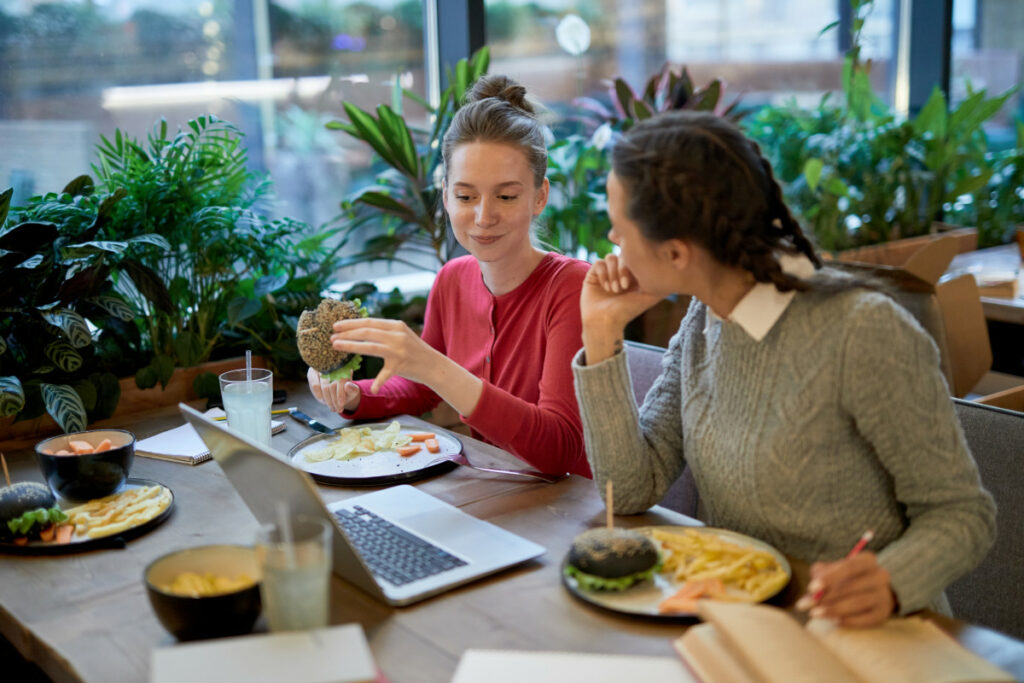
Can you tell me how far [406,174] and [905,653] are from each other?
2.19m

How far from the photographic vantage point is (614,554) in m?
1.27

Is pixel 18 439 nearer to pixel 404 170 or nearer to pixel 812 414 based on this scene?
pixel 404 170

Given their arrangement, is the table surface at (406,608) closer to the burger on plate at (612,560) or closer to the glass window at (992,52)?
the burger on plate at (612,560)

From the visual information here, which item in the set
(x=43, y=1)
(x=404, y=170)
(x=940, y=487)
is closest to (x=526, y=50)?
(x=404, y=170)

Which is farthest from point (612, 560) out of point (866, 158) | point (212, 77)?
point (866, 158)

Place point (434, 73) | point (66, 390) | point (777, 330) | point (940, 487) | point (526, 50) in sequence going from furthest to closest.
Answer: point (526, 50), point (434, 73), point (66, 390), point (777, 330), point (940, 487)

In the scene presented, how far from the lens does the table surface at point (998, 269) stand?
122 inches

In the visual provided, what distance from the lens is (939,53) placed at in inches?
196

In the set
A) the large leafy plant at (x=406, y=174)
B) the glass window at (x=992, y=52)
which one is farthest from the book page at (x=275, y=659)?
the glass window at (x=992, y=52)

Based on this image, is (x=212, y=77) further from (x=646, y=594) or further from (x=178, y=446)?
(x=646, y=594)

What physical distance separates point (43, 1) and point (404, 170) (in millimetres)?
1060

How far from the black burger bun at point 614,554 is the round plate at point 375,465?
49 centimetres

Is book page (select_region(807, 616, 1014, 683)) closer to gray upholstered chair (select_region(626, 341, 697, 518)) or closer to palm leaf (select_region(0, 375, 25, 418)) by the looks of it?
gray upholstered chair (select_region(626, 341, 697, 518))

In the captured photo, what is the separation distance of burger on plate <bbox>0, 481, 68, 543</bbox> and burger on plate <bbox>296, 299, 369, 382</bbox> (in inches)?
18.3
